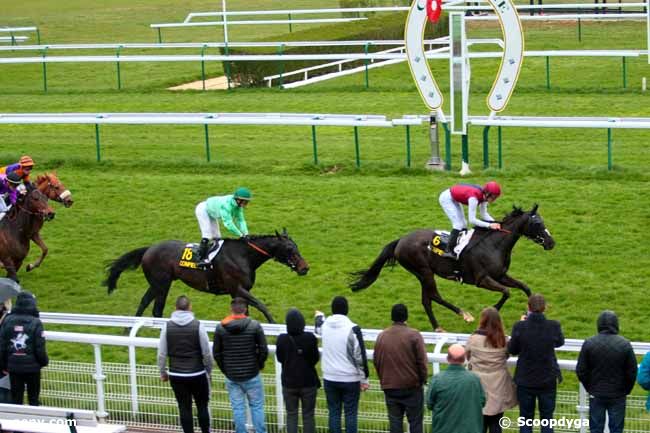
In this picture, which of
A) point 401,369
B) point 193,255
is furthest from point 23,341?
point 193,255

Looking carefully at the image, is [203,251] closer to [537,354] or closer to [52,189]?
[52,189]

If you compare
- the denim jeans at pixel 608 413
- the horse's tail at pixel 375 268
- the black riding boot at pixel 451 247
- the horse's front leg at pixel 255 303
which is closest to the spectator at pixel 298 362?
the denim jeans at pixel 608 413

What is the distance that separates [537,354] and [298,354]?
145cm

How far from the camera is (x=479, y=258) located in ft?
34.9

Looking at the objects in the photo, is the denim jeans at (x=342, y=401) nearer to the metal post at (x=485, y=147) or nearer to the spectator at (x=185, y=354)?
the spectator at (x=185, y=354)

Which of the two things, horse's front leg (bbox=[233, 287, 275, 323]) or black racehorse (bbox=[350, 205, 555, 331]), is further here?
black racehorse (bbox=[350, 205, 555, 331])

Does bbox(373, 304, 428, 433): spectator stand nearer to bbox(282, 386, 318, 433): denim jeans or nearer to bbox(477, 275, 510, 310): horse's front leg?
bbox(282, 386, 318, 433): denim jeans

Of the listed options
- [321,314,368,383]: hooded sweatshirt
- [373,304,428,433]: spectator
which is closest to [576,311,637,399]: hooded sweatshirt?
[373,304,428,433]: spectator

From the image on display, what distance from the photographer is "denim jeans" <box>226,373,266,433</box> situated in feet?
26.2

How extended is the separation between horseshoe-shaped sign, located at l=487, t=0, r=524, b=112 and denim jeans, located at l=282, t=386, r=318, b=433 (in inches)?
304

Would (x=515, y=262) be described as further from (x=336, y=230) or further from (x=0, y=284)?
→ (x=0, y=284)

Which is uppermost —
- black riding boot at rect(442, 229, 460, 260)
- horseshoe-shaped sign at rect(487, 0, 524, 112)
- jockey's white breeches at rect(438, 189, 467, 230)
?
horseshoe-shaped sign at rect(487, 0, 524, 112)

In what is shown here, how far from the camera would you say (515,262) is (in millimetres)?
12172

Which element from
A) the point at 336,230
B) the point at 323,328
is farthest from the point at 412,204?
the point at 323,328
